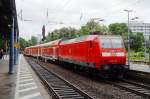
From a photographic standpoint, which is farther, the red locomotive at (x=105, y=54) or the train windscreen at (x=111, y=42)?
the train windscreen at (x=111, y=42)

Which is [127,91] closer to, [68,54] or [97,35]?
[97,35]

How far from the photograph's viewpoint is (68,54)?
33531 mm

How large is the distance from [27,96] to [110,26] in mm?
120307

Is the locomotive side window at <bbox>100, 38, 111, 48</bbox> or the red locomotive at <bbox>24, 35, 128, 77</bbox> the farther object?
the locomotive side window at <bbox>100, 38, 111, 48</bbox>

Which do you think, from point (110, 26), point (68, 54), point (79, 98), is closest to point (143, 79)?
point (79, 98)

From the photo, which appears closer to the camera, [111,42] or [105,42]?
[105,42]

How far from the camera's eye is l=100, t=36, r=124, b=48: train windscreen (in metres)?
23.5

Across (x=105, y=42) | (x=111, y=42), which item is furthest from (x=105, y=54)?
(x=111, y=42)

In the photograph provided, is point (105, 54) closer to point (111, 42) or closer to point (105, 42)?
point (105, 42)

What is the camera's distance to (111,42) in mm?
23891

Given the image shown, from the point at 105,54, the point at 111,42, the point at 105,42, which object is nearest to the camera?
the point at 105,54

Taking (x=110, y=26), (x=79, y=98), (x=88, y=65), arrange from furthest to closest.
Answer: (x=110, y=26), (x=88, y=65), (x=79, y=98)

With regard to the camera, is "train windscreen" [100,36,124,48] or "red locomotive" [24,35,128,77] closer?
"red locomotive" [24,35,128,77]

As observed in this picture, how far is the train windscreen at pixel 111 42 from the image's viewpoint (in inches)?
924
